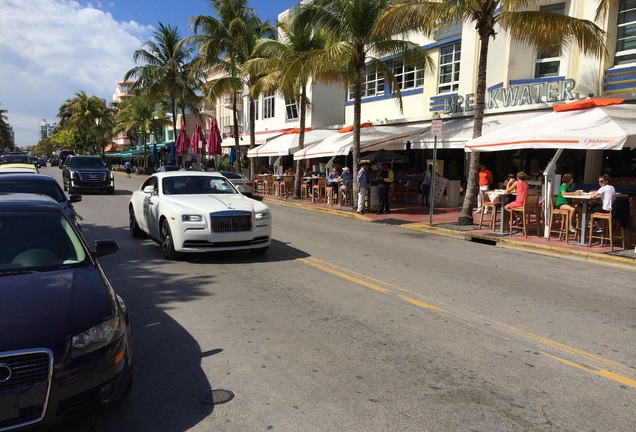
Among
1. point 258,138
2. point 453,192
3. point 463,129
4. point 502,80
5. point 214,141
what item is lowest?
point 453,192

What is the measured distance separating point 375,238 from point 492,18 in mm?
6705

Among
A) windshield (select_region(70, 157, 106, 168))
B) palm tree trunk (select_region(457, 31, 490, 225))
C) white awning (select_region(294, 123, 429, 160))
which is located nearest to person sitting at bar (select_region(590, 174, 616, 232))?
palm tree trunk (select_region(457, 31, 490, 225))

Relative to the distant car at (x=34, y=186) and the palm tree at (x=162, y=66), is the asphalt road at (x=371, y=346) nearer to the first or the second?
the distant car at (x=34, y=186)

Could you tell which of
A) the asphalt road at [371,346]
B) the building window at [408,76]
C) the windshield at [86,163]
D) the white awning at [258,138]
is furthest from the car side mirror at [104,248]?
the white awning at [258,138]

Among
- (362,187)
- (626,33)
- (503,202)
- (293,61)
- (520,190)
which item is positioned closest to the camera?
(520,190)

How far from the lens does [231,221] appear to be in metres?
8.09

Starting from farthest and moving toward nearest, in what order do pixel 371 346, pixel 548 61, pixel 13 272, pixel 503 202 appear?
pixel 548 61 → pixel 503 202 → pixel 371 346 → pixel 13 272

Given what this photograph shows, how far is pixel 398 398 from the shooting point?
12.0 feet

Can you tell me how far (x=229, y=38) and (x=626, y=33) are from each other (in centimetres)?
Answer: 1996

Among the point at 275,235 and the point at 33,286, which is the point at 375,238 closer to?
the point at 275,235

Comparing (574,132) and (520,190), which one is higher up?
(574,132)

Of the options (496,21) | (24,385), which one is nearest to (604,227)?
(496,21)

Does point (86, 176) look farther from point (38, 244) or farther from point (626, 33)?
point (626, 33)

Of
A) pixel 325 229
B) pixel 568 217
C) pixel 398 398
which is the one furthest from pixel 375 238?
pixel 398 398
